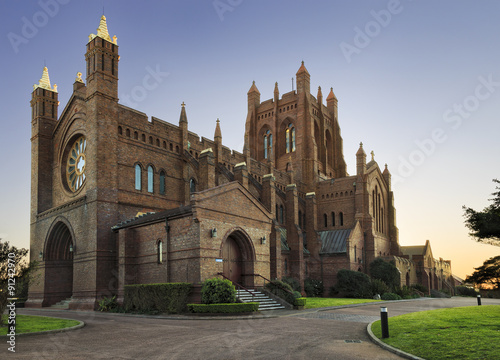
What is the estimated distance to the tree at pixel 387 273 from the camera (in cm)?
4262

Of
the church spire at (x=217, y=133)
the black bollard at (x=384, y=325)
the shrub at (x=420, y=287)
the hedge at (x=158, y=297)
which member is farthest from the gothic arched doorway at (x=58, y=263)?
the shrub at (x=420, y=287)

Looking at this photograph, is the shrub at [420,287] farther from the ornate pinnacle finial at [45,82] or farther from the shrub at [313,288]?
the ornate pinnacle finial at [45,82]

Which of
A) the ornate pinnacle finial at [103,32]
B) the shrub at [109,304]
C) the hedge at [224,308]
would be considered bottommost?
the shrub at [109,304]

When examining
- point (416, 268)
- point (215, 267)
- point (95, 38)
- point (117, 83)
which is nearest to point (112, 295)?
point (215, 267)

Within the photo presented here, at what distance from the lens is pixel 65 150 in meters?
32.2

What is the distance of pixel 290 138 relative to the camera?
5819cm

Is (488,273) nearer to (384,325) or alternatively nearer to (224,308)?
(384,325)

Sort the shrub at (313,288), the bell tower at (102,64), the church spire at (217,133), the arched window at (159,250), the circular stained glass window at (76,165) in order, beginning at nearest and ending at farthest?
the arched window at (159,250) < the bell tower at (102,64) < the circular stained glass window at (76,165) < the church spire at (217,133) < the shrub at (313,288)

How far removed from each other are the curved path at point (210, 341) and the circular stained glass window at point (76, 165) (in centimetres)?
1589

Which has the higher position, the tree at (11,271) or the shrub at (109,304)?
the tree at (11,271)

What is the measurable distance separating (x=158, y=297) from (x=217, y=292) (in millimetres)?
3466

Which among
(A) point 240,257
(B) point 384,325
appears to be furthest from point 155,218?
(B) point 384,325

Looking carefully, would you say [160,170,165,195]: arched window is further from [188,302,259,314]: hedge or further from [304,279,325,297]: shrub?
[304,279,325,297]: shrub

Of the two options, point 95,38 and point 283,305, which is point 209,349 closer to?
point 283,305
